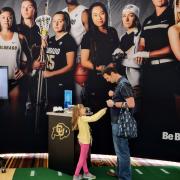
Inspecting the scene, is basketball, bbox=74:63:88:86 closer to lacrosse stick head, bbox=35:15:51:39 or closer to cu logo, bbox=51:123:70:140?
lacrosse stick head, bbox=35:15:51:39

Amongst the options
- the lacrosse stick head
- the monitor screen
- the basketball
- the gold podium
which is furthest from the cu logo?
the lacrosse stick head

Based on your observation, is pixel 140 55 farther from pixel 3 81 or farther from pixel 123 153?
pixel 3 81

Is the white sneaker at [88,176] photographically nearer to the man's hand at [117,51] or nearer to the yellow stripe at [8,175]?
the yellow stripe at [8,175]

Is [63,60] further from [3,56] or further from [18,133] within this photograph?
[18,133]

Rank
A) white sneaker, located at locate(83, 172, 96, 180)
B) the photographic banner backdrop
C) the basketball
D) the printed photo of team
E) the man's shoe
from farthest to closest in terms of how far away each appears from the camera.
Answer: the basketball < the printed photo of team < the photographic banner backdrop < the man's shoe < white sneaker, located at locate(83, 172, 96, 180)

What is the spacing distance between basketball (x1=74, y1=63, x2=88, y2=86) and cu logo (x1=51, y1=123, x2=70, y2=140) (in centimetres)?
160

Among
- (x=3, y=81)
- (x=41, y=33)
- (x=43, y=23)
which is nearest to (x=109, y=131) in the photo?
(x=3, y=81)

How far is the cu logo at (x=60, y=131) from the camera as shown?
5.36 metres

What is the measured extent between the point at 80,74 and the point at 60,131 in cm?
178

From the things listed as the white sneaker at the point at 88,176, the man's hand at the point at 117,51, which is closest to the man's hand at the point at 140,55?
the man's hand at the point at 117,51

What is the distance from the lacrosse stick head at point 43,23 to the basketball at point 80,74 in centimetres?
101

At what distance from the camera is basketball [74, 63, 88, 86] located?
6.83 meters

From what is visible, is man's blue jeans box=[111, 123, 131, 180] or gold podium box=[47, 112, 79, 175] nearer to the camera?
man's blue jeans box=[111, 123, 131, 180]

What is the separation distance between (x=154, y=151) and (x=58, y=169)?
2158 millimetres
